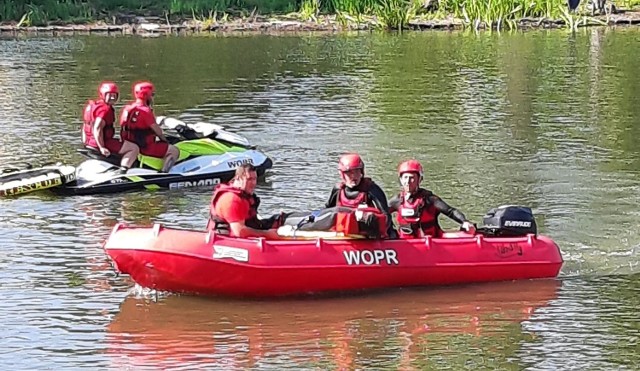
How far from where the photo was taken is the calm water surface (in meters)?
9.05

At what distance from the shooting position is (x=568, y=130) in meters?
18.9

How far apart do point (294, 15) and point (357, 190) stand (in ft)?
108

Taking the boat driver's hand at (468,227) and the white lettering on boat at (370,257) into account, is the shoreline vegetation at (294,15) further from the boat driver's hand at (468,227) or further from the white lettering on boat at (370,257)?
the white lettering on boat at (370,257)

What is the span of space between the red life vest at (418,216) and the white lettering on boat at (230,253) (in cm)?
157

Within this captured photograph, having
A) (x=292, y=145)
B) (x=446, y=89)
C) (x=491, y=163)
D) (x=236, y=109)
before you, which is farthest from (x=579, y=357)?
(x=446, y=89)

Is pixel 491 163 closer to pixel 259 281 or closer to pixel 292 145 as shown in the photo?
pixel 292 145

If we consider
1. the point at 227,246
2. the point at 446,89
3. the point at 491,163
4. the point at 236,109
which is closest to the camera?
the point at 227,246

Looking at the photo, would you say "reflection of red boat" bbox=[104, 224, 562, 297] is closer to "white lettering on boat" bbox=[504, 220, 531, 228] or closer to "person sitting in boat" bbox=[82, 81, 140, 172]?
"white lettering on boat" bbox=[504, 220, 531, 228]

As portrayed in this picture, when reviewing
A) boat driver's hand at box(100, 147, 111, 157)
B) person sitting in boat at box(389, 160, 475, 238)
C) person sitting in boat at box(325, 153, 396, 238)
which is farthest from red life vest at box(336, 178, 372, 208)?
boat driver's hand at box(100, 147, 111, 157)

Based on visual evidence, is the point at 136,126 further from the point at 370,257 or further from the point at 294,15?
the point at 294,15

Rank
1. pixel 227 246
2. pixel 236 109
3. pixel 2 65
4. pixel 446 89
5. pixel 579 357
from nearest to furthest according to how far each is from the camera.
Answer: pixel 579 357 → pixel 227 246 → pixel 236 109 → pixel 446 89 → pixel 2 65

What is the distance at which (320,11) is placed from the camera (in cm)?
4303

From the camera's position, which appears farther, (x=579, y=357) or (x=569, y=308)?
(x=569, y=308)

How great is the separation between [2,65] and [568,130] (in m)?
16.0
